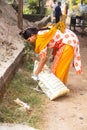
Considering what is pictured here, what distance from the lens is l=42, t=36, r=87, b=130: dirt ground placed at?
643 cm

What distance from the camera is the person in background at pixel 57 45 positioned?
26.3 ft

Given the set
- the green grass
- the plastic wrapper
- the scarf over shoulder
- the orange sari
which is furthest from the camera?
the orange sari

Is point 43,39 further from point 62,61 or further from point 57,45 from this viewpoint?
point 62,61

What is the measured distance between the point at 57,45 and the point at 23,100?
4.82 ft

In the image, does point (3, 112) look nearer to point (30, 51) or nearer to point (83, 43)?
point (30, 51)

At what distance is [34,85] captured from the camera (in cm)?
851

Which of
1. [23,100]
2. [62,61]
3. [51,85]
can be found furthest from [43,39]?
[23,100]

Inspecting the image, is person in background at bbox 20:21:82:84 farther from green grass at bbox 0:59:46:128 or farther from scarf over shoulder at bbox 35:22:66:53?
green grass at bbox 0:59:46:128

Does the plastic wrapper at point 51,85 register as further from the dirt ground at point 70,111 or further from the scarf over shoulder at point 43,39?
the scarf over shoulder at point 43,39

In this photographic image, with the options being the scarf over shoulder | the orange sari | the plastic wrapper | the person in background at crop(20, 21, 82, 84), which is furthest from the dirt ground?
the scarf over shoulder

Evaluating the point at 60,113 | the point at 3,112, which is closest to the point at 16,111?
the point at 3,112

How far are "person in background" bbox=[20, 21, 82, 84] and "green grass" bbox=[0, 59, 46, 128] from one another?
0.41m

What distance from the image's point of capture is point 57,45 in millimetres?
8297

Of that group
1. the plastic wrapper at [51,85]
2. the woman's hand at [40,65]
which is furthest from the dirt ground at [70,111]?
the woman's hand at [40,65]
